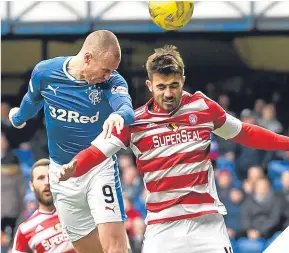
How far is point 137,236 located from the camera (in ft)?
41.6

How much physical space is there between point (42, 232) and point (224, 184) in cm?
512

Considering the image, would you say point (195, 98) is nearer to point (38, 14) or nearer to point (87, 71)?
point (87, 71)

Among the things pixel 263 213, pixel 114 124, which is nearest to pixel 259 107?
pixel 263 213

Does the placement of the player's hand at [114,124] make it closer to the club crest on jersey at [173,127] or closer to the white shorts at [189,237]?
the club crest on jersey at [173,127]

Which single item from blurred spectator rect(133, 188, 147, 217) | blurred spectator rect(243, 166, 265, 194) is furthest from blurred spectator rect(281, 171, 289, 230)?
blurred spectator rect(133, 188, 147, 217)

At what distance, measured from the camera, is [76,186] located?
752cm

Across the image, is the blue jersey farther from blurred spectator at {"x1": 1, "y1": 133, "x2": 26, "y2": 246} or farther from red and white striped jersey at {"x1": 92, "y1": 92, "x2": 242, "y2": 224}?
blurred spectator at {"x1": 1, "y1": 133, "x2": 26, "y2": 246}

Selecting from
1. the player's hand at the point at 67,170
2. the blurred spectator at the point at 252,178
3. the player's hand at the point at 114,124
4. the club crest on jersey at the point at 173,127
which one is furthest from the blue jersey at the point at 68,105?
the blurred spectator at the point at 252,178

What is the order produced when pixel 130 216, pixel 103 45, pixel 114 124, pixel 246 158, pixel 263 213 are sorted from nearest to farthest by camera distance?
pixel 114 124 → pixel 103 45 → pixel 130 216 → pixel 263 213 → pixel 246 158

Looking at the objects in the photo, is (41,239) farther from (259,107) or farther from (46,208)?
(259,107)

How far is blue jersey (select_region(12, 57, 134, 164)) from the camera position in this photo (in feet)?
24.3

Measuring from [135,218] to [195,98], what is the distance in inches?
237

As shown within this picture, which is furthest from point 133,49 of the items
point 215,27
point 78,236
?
point 78,236

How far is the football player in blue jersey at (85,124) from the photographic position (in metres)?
7.23
